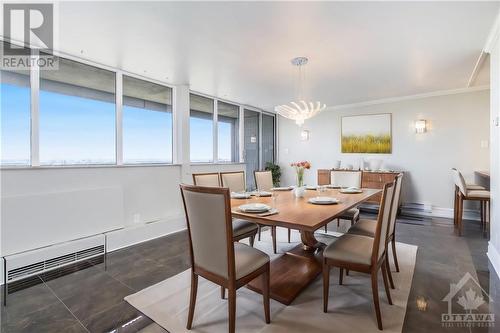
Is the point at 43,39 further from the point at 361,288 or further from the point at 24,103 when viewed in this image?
the point at 361,288

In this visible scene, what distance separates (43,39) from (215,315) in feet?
10.8

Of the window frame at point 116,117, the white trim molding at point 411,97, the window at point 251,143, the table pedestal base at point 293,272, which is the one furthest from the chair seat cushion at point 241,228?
the white trim molding at point 411,97

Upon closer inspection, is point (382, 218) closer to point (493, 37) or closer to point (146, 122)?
point (493, 37)

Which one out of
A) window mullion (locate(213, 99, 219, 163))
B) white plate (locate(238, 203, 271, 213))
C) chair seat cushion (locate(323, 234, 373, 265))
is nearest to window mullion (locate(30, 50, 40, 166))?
white plate (locate(238, 203, 271, 213))

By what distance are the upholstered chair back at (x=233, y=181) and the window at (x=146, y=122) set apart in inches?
62.0

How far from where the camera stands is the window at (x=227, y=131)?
543cm

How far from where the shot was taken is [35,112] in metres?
2.75

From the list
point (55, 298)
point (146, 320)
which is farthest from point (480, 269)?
point (55, 298)

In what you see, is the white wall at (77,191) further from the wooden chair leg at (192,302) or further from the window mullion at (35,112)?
the wooden chair leg at (192,302)

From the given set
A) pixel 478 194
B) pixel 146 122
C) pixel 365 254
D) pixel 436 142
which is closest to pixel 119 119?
pixel 146 122

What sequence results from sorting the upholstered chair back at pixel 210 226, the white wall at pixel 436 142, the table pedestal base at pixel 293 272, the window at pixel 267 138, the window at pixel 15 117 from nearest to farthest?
1. the upholstered chair back at pixel 210 226
2. the table pedestal base at pixel 293 272
3. the window at pixel 15 117
4. the white wall at pixel 436 142
5. the window at pixel 267 138

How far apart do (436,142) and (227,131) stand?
14.1 feet

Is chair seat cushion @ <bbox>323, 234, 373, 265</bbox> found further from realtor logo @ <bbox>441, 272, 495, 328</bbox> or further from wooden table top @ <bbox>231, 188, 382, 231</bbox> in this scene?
realtor logo @ <bbox>441, 272, 495, 328</bbox>

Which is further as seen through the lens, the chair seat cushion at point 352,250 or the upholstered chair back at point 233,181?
the upholstered chair back at point 233,181
